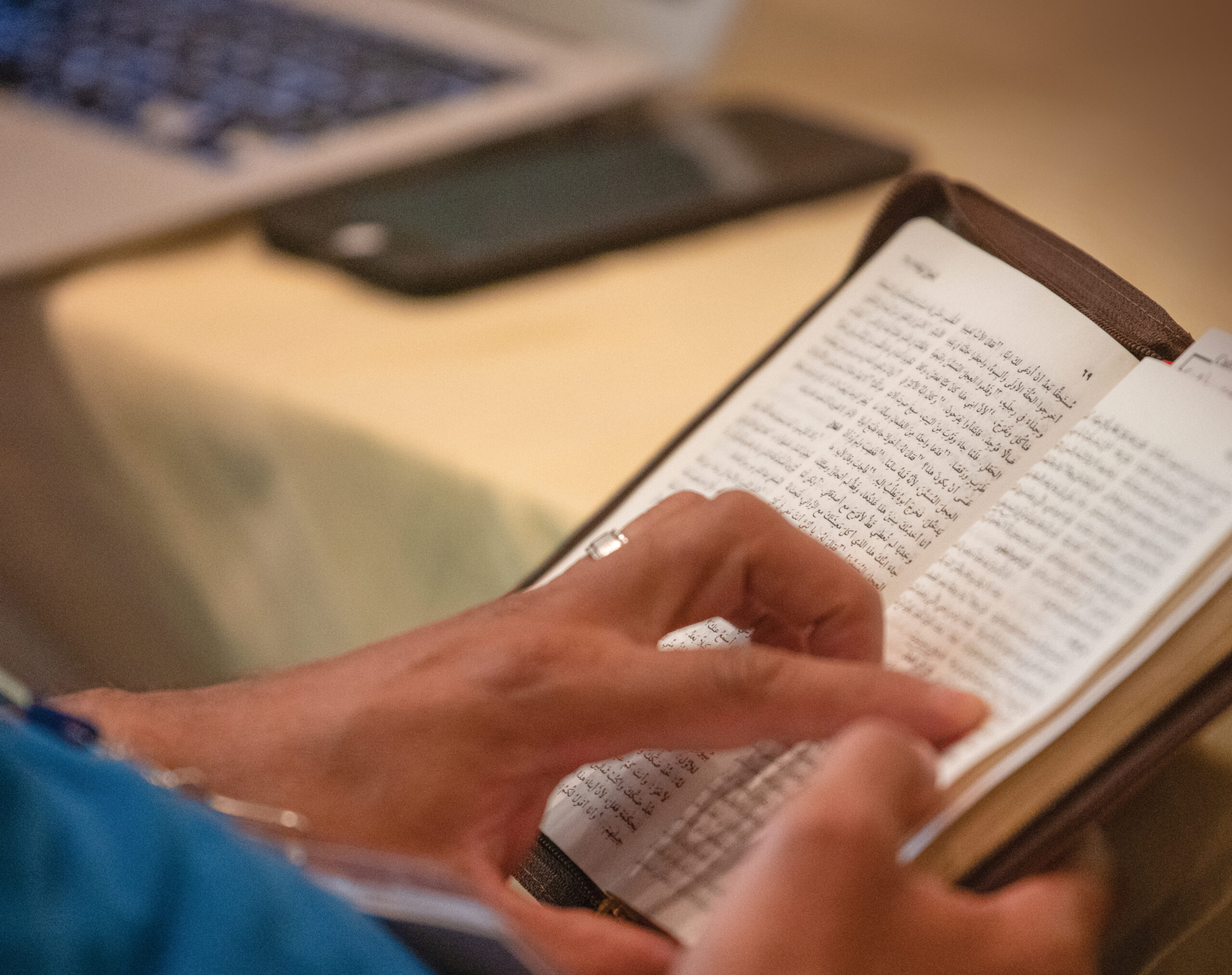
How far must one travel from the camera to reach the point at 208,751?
1.10ft

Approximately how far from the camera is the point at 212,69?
2.82 ft

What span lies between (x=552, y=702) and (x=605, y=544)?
0.07 metres

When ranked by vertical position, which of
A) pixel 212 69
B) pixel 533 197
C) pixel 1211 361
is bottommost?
pixel 212 69

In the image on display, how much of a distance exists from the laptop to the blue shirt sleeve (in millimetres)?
524

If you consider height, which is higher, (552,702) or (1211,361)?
(1211,361)

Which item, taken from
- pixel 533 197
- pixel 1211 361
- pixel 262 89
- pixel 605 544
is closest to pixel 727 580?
pixel 605 544

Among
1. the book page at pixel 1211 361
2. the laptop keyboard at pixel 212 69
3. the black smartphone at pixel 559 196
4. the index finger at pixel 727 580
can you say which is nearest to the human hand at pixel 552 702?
the index finger at pixel 727 580

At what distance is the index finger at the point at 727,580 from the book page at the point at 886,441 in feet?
0.10

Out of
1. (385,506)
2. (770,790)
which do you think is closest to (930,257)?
(770,790)

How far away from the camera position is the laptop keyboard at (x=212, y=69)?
80 cm

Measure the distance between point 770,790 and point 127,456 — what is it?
0.50 meters

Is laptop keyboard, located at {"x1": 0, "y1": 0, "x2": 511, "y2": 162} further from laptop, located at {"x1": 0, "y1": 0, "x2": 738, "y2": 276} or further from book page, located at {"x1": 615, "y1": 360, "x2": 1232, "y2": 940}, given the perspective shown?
book page, located at {"x1": 615, "y1": 360, "x2": 1232, "y2": 940}

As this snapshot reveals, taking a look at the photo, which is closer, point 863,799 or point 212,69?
point 863,799

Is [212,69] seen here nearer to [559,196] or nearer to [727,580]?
[559,196]
